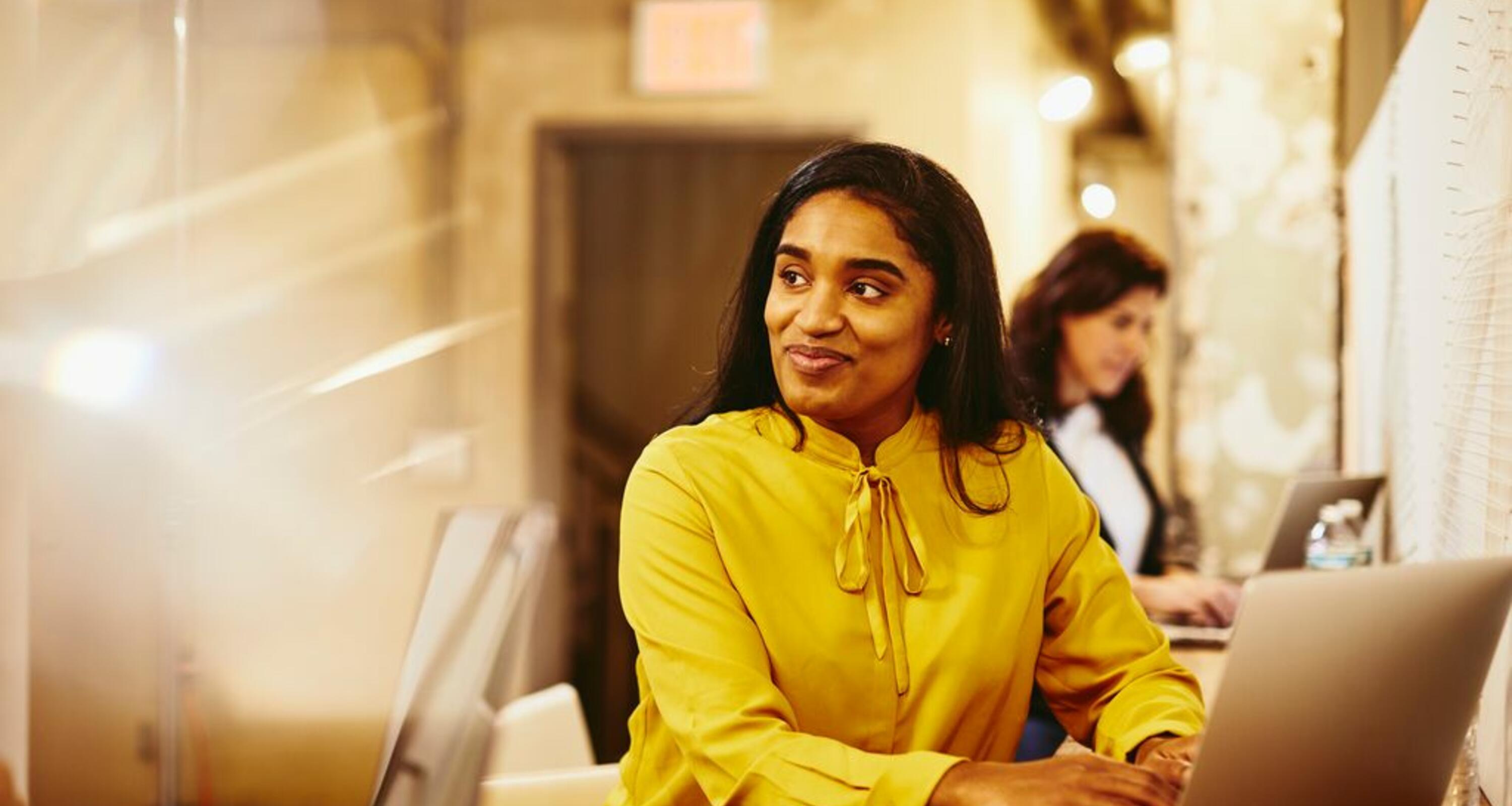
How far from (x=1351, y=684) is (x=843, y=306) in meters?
0.52

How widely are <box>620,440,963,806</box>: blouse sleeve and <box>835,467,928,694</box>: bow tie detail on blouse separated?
0.20 feet

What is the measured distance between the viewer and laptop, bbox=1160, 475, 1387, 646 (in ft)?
8.17

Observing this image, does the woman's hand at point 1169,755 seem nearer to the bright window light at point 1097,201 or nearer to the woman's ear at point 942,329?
the woman's ear at point 942,329

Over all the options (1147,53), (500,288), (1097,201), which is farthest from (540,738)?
(1097,201)

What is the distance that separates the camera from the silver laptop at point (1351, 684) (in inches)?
36.2

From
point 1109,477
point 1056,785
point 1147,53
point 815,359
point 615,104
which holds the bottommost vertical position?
point 1109,477

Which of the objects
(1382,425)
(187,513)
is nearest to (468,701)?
(1382,425)

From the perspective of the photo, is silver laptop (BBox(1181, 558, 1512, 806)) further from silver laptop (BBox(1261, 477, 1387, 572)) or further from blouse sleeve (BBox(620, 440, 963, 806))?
silver laptop (BBox(1261, 477, 1387, 572))

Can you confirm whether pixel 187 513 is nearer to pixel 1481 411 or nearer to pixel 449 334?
pixel 449 334

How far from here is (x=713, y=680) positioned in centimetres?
119

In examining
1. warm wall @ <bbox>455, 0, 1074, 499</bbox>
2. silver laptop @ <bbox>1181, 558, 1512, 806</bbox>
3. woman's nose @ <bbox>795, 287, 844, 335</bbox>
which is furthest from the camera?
warm wall @ <bbox>455, 0, 1074, 499</bbox>

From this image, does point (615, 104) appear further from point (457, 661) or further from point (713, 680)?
point (713, 680)

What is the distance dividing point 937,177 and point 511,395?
3963 mm

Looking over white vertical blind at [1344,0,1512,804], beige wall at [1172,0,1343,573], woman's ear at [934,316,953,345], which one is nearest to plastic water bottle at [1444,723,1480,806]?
white vertical blind at [1344,0,1512,804]
